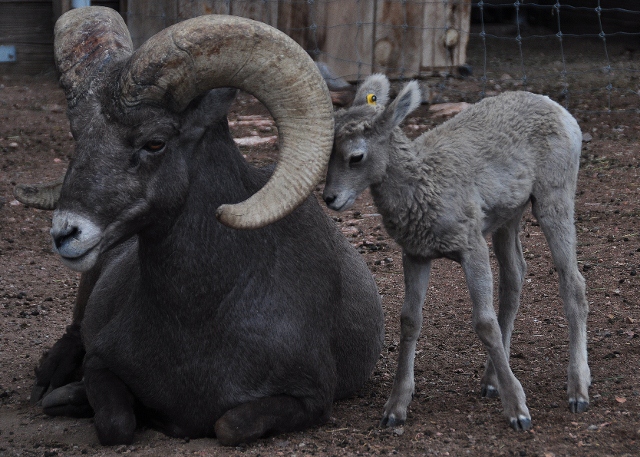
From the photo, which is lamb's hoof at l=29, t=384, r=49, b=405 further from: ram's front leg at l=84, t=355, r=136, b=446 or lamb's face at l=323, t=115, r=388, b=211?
lamb's face at l=323, t=115, r=388, b=211

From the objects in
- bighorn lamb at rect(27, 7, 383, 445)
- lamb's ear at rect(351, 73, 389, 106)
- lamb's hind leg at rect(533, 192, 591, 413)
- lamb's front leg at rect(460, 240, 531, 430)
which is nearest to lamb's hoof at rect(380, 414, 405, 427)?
bighorn lamb at rect(27, 7, 383, 445)

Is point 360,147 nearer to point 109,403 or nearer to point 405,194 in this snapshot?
point 405,194

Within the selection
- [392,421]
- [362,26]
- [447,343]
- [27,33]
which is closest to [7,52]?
[27,33]

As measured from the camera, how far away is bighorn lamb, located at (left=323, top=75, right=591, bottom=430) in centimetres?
535

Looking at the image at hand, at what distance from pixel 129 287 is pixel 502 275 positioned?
2299mm

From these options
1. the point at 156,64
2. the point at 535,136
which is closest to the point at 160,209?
the point at 156,64

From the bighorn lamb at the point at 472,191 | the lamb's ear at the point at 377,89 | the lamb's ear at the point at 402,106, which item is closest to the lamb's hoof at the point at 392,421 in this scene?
the bighorn lamb at the point at 472,191

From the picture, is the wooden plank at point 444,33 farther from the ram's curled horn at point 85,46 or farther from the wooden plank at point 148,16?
the ram's curled horn at point 85,46

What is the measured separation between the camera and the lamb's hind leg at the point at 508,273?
618 centimetres

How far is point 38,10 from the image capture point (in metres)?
15.1

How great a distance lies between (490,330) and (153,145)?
6.60 feet

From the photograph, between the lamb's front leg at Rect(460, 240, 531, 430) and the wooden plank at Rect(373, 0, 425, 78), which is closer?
the lamb's front leg at Rect(460, 240, 531, 430)

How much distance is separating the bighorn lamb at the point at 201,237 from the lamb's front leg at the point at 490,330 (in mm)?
948

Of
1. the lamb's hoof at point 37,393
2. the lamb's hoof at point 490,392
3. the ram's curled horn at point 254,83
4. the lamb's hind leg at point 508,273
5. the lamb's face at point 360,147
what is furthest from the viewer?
the lamb's hoof at point 37,393
